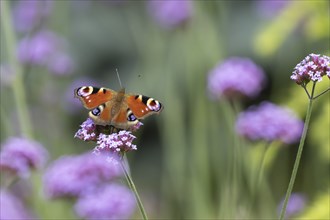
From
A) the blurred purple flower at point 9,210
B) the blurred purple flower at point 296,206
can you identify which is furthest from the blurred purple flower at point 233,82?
the blurred purple flower at point 9,210

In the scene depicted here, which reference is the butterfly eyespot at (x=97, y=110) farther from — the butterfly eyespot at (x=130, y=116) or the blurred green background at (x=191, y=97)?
the blurred green background at (x=191, y=97)

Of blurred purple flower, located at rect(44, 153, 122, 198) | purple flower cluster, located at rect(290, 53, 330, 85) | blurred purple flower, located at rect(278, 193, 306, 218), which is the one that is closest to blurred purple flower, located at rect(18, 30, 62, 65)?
blurred purple flower, located at rect(44, 153, 122, 198)

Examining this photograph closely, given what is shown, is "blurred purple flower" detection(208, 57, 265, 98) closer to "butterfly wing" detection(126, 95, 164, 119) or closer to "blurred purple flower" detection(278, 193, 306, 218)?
"blurred purple flower" detection(278, 193, 306, 218)

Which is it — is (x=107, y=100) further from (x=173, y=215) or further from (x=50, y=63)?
(x=50, y=63)

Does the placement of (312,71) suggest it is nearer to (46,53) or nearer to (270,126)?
(270,126)

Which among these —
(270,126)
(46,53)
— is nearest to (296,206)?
(270,126)
